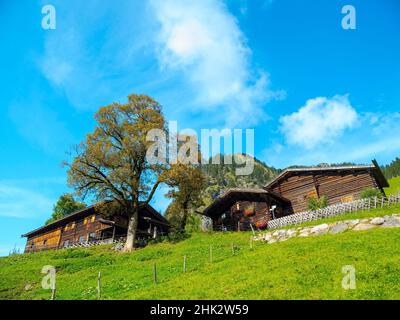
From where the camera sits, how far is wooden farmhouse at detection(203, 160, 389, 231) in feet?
117

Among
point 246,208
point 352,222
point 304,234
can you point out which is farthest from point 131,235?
point 352,222

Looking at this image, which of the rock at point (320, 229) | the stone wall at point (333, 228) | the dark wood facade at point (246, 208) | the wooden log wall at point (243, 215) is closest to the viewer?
the stone wall at point (333, 228)

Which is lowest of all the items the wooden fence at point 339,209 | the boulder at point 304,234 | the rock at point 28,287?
the rock at point 28,287

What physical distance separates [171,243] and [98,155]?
13319mm

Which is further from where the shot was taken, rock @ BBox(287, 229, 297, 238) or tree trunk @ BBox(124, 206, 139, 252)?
tree trunk @ BBox(124, 206, 139, 252)

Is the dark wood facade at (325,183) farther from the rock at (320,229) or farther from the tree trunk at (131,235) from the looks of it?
the tree trunk at (131,235)

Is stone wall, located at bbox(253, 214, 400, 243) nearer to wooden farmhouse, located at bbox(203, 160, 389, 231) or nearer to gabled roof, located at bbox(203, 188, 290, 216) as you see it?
wooden farmhouse, located at bbox(203, 160, 389, 231)

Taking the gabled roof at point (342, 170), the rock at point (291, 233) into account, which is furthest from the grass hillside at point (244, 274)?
the gabled roof at point (342, 170)

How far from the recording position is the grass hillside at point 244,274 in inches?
490

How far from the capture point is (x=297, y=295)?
11.8 m

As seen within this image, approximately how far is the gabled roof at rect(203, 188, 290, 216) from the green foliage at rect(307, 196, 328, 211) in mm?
4741

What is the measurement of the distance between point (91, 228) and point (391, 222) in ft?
144

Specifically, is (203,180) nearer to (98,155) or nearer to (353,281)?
(98,155)

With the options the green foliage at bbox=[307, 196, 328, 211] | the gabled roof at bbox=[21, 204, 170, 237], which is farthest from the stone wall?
the gabled roof at bbox=[21, 204, 170, 237]
